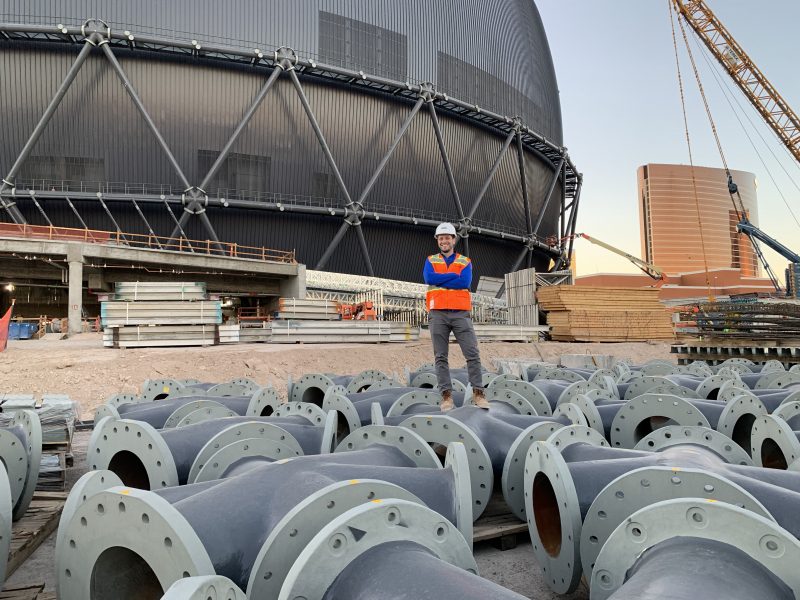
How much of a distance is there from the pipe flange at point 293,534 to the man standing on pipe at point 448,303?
9.58 ft

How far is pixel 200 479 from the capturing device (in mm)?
2889

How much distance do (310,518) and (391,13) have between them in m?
27.8

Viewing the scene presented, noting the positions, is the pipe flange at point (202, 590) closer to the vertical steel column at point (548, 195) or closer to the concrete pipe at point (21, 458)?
the concrete pipe at point (21, 458)

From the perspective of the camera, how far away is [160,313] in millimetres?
14492

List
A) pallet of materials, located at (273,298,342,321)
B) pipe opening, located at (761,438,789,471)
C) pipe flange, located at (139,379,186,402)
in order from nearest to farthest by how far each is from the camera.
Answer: pipe opening, located at (761,438,789,471) → pipe flange, located at (139,379,186,402) → pallet of materials, located at (273,298,342,321)

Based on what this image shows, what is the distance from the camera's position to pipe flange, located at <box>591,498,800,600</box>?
57.5 inches

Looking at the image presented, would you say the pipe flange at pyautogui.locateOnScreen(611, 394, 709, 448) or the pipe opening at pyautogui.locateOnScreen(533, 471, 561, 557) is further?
the pipe flange at pyautogui.locateOnScreen(611, 394, 709, 448)

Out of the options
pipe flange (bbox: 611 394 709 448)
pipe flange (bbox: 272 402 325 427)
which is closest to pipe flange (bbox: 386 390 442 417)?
pipe flange (bbox: 272 402 325 427)

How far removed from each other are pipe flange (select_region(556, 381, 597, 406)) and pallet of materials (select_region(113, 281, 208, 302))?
12.9 metres

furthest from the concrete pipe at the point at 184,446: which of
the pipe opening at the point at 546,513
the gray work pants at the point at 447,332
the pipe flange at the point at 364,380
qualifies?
the pipe flange at the point at 364,380

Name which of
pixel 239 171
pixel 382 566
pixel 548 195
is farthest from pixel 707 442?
pixel 548 195

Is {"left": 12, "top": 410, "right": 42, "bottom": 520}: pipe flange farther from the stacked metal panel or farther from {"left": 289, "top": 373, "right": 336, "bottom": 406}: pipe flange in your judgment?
the stacked metal panel

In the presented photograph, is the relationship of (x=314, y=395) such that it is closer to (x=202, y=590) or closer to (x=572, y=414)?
(x=572, y=414)

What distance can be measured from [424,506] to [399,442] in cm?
127
